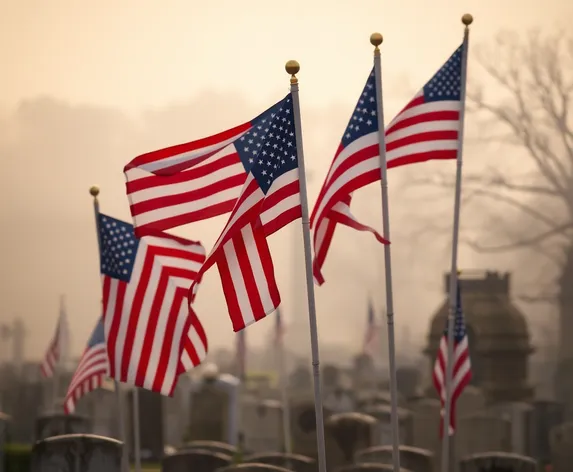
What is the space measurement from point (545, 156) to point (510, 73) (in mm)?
2153

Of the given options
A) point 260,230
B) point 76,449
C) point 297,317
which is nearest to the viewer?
point 260,230

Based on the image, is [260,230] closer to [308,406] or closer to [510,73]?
[308,406]

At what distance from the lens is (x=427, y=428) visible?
53.4ft

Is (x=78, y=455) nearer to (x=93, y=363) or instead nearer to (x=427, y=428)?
(x=93, y=363)

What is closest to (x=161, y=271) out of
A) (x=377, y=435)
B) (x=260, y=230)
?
(x=260, y=230)

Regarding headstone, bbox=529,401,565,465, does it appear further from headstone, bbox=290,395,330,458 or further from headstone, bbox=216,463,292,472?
headstone, bbox=216,463,292,472

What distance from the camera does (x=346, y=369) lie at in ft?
88.1

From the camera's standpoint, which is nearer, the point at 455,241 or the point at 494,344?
the point at 455,241

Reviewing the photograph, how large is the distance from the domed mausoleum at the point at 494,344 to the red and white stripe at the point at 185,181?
13.6m

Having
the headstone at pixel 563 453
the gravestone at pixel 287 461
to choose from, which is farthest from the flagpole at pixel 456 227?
the headstone at pixel 563 453

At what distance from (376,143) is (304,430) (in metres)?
10.1

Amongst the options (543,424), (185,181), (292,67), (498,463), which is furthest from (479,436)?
(292,67)

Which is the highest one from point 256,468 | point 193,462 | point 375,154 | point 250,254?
point 375,154

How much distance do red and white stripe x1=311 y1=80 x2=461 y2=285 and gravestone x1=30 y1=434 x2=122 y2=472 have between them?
146 inches
